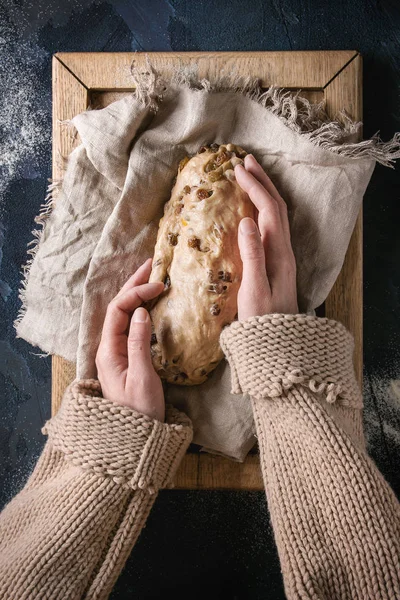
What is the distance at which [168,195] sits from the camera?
3.65ft

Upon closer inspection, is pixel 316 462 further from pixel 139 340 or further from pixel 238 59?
pixel 238 59

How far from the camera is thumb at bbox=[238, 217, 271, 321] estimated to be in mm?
939

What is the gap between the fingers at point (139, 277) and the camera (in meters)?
1.05

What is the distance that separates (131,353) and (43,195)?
0.51m

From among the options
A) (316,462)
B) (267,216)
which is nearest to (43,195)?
(267,216)

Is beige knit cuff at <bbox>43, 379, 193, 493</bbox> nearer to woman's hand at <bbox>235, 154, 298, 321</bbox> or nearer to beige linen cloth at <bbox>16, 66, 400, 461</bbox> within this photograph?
beige linen cloth at <bbox>16, 66, 400, 461</bbox>

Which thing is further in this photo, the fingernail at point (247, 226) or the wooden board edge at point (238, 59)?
the wooden board edge at point (238, 59)

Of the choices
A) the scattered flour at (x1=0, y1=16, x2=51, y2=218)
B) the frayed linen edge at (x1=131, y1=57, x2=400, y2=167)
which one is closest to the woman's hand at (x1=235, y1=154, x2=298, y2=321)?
Result: the frayed linen edge at (x1=131, y1=57, x2=400, y2=167)

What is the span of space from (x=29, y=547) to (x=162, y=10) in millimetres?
1137

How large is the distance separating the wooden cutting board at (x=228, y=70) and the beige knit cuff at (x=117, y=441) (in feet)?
0.50

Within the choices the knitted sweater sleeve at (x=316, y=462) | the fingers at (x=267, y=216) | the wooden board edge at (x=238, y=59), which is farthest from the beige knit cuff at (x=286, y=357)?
the wooden board edge at (x=238, y=59)

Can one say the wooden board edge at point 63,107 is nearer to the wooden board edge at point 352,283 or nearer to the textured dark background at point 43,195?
the textured dark background at point 43,195

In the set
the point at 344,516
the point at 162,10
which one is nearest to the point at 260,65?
the point at 162,10

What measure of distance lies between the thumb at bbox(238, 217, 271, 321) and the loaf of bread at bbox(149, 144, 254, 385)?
0.04 meters
